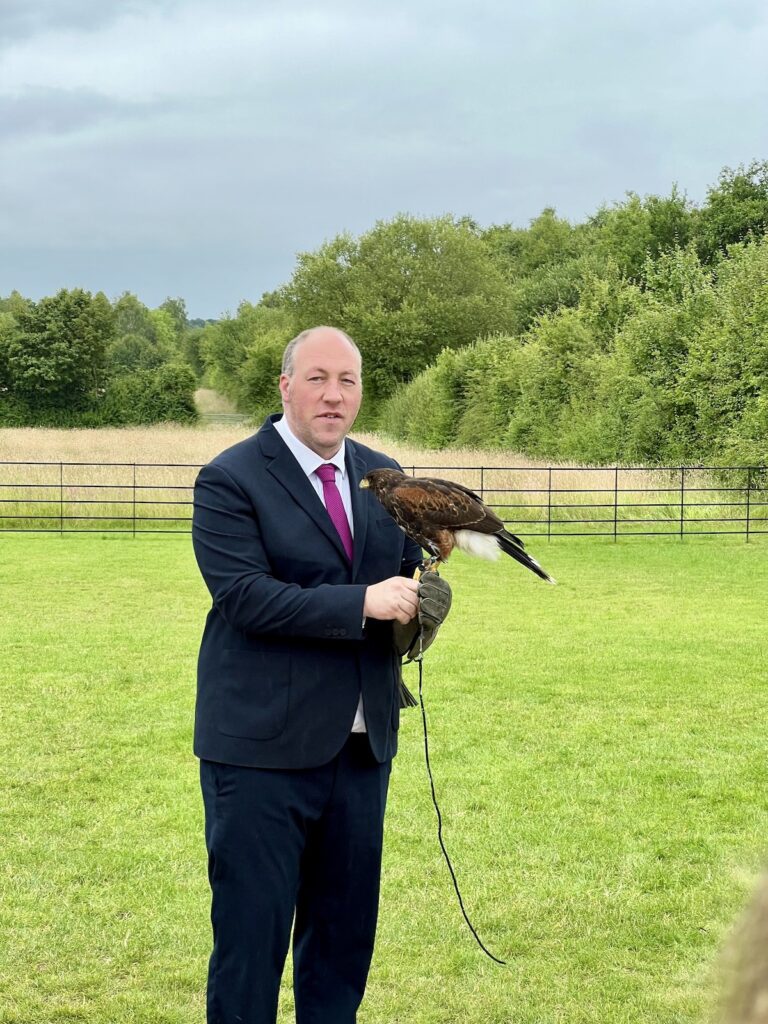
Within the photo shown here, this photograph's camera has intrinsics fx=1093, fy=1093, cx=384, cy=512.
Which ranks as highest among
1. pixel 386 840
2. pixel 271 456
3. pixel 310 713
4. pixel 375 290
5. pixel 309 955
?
pixel 375 290

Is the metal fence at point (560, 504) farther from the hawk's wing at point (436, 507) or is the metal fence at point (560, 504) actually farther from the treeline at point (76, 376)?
→ the treeline at point (76, 376)

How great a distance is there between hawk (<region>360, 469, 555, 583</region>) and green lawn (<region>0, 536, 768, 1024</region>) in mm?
1268

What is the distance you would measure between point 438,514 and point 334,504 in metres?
0.28

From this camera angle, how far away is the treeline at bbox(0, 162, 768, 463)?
23.9m

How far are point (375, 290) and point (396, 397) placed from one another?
723cm

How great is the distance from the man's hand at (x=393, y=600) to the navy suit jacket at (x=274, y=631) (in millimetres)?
27

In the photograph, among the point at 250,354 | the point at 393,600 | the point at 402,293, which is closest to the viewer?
the point at 393,600

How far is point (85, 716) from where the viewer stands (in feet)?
26.5

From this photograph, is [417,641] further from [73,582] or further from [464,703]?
[73,582]

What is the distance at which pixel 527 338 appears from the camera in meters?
40.4

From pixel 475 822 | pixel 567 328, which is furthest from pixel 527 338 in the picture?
pixel 475 822

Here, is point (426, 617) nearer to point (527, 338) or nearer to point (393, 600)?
point (393, 600)

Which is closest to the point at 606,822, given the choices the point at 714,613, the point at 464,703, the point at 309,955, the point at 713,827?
the point at 713,827

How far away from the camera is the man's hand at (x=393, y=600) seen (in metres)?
2.62
